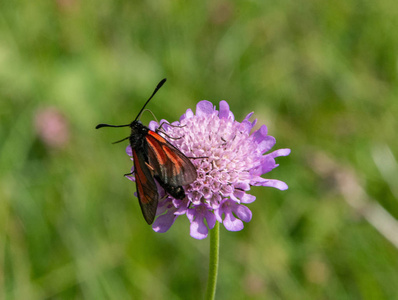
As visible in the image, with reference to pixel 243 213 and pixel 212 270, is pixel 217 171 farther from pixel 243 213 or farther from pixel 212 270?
pixel 212 270

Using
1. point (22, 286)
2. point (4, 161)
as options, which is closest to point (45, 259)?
point (22, 286)

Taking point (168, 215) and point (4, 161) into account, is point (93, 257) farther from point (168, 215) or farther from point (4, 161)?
point (168, 215)

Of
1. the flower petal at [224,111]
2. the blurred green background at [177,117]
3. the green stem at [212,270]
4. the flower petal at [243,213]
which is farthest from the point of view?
the blurred green background at [177,117]

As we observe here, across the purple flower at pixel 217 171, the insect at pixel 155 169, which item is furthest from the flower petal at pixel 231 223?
the insect at pixel 155 169

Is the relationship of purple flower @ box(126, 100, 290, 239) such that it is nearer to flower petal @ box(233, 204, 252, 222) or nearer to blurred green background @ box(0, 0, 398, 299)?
flower petal @ box(233, 204, 252, 222)

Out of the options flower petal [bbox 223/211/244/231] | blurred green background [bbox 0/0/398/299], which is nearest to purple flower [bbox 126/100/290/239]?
flower petal [bbox 223/211/244/231]

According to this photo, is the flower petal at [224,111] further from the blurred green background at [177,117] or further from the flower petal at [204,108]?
the blurred green background at [177,117]

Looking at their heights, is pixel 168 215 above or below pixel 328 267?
above
